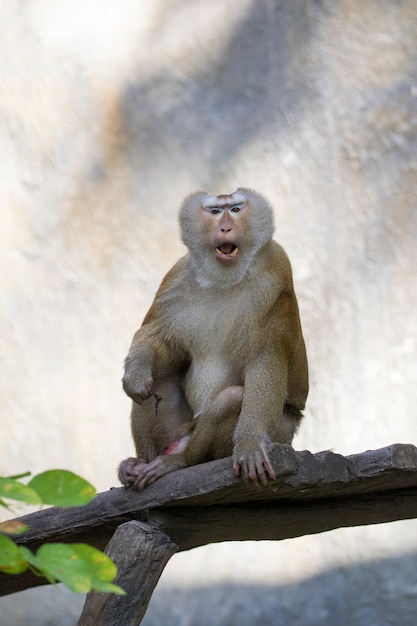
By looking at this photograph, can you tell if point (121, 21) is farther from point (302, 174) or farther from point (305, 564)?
point (305, 564)

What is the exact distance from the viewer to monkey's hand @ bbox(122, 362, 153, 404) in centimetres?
477

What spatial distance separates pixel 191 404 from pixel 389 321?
2735 millimetres

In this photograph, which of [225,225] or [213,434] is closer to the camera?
[213,434]

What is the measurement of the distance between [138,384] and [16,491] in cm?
309

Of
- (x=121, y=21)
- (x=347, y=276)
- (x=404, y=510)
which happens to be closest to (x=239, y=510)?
(x=404, y=510)

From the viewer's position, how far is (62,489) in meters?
1.75

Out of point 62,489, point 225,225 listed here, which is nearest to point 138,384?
point 225,225

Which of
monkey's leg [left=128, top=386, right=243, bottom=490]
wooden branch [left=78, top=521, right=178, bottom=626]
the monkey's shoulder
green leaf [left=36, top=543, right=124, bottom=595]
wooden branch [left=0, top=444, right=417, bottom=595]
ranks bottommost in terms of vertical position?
green leaf [left=36, top=543, right=124, bottom=595]

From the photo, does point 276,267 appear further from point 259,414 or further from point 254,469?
point 254,469

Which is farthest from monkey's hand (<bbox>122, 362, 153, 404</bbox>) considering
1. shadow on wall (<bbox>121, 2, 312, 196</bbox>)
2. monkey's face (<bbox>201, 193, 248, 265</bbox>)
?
shadow on wall (<bbox>121, 2, 312, 196</bbox>)

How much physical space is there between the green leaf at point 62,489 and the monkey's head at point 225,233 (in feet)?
10.0

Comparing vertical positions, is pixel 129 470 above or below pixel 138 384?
below

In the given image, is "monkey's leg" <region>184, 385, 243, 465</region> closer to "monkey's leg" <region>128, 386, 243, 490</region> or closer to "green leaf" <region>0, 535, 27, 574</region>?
"monkey's leg" <region>128, 386, 243, 490</region>

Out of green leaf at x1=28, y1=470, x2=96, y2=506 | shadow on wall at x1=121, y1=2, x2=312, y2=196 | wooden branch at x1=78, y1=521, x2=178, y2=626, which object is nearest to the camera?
green leaf at x1=28, y1=470, x2=96, y2=506
